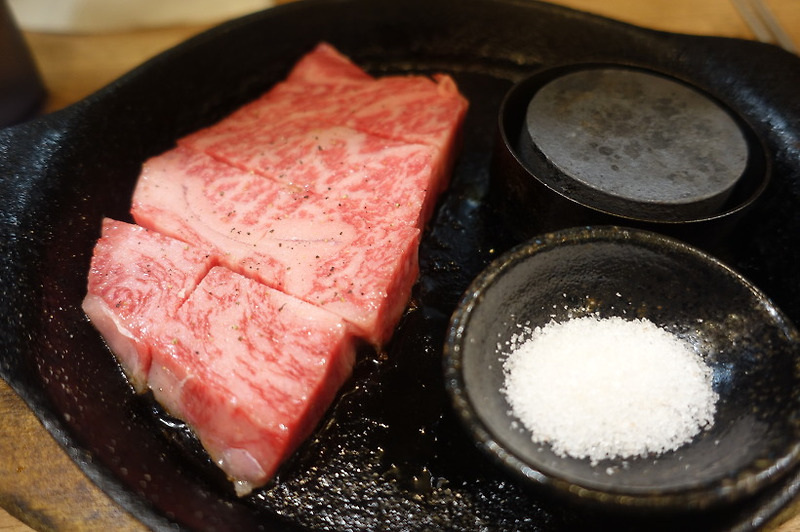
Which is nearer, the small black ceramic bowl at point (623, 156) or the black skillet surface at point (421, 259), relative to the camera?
the black skillet surface at point (421, 259)

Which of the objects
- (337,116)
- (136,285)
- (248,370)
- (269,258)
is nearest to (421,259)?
(269,258)

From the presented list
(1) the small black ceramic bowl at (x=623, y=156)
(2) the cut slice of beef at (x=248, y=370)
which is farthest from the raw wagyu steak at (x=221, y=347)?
(1) the small black ceramic bowl at (x=623, y=156)

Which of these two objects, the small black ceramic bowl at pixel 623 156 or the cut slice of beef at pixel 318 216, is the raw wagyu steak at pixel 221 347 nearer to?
the cut slice of beef at pixel 318 216

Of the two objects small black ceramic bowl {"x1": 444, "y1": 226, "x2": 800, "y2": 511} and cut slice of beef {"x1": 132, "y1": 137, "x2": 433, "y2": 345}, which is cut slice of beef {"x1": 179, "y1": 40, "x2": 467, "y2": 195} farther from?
small black ceramic bowl {"x1": 444, "y1": 226, "x2": 800, "y2": 511}

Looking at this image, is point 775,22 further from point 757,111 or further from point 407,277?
point 407,277

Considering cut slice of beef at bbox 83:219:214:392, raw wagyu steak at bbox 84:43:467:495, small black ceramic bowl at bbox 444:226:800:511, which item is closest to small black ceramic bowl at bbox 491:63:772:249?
small black ceramic bowl at bbox 444:226:800:511

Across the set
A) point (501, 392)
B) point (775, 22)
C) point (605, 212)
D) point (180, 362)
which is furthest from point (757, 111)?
point (180, 362)

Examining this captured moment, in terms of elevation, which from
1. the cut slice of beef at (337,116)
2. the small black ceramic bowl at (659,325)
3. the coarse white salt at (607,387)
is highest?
the cut slice of beef at (337,116)

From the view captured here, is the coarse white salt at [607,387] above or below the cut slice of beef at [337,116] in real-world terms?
below
